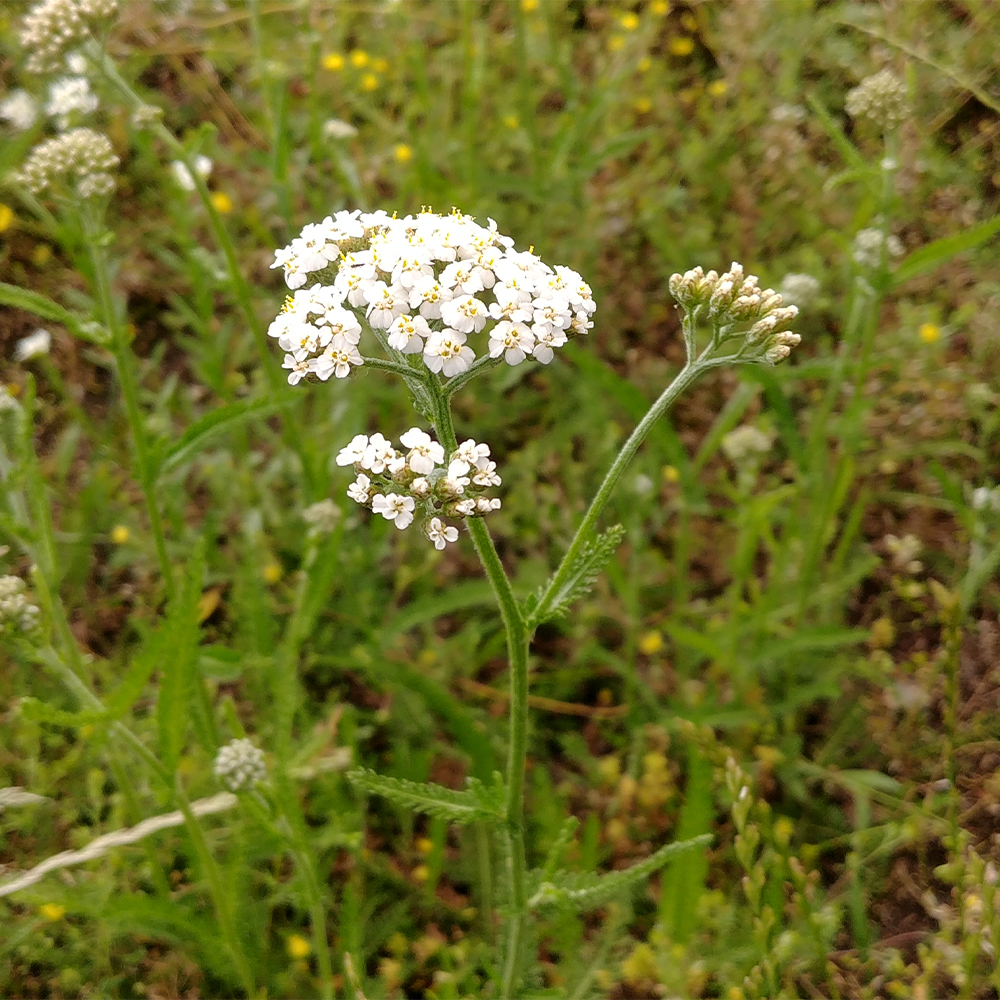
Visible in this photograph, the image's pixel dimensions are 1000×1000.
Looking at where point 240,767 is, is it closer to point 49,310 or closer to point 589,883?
point 589,883

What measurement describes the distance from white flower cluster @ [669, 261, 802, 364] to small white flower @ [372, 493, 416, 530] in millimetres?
856

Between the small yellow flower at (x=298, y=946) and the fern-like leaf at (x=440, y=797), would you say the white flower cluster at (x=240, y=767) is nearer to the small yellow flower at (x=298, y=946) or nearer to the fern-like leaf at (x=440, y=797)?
the fern-like leaf at (x=440, y=797)

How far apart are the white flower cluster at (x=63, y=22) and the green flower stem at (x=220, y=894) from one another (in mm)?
2822

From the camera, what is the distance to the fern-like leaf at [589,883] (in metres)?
2.14

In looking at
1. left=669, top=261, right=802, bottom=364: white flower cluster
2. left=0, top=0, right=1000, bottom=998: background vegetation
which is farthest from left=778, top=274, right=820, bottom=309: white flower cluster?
left=669, top=261, right=802, bottom=364: white flower cluster

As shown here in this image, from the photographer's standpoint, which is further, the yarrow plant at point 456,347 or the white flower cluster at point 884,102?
the white flower cluster at point 884,102

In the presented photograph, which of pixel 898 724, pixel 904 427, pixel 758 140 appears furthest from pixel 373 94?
pixel 898 724

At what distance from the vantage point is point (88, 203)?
9.75 feet

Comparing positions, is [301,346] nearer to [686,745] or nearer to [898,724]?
[686,745]

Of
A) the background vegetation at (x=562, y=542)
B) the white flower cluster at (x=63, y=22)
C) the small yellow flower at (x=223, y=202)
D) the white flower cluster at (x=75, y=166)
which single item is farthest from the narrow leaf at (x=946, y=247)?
the small yellow flower at (x=223, y=202)

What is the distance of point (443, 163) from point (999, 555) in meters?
3.81

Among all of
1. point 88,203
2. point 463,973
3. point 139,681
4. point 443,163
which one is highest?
point 443,163

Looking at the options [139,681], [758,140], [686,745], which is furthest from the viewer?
[758,140]

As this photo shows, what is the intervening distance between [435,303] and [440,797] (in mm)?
1196
